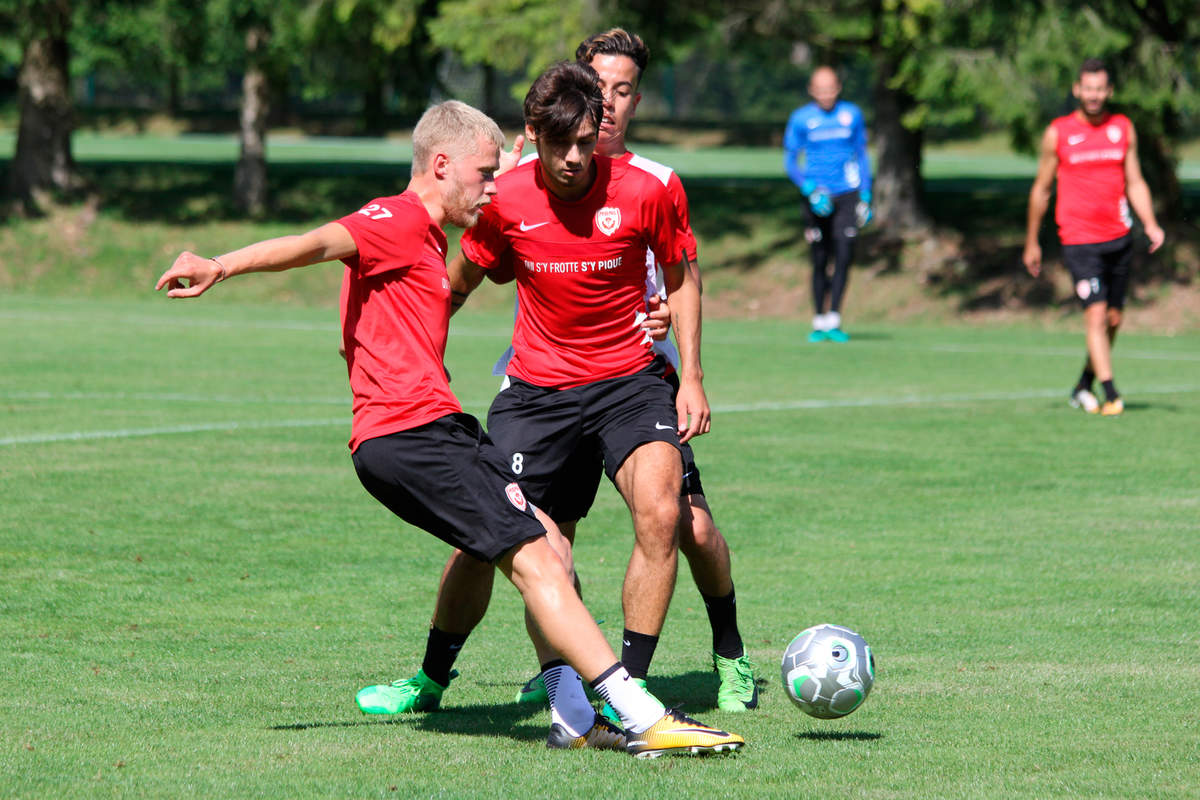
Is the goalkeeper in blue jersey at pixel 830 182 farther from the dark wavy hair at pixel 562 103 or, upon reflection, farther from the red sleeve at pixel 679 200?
the dark wavy hair at pixel 562 103

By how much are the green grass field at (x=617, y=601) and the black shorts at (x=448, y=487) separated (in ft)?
2.09

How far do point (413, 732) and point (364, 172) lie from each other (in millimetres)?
32742

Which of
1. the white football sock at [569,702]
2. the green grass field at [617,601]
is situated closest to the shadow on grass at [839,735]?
the green grass field at [617,601]

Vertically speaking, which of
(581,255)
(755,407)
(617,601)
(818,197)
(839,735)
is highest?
(581,255)

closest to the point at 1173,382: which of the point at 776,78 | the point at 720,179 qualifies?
the point at 720,179

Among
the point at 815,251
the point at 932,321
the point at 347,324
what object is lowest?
the point at 932,321

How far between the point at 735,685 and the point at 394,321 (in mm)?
1728

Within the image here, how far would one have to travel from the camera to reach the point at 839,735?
16.4 feet

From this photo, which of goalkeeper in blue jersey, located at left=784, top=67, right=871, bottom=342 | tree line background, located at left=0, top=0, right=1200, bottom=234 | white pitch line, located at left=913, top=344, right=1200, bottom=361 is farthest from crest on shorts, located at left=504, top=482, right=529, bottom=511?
tree line background, located at left=0, top=0, right=1200, bottom=234

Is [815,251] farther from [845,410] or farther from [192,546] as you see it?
[192,546]

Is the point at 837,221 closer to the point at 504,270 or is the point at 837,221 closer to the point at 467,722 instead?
the point at 504,270

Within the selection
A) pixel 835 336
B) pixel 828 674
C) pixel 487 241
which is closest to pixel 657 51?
pixel 835 336

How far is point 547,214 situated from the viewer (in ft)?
18.0

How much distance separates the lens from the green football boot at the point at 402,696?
17.2 feet
